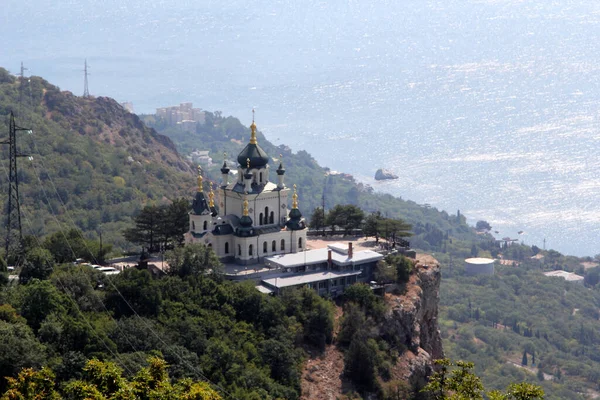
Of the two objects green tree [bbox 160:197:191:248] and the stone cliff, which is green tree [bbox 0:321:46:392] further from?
green tree [bbox 160:197:191:248]

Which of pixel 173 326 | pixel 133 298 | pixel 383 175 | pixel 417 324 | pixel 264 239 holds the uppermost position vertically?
pixel 383 175

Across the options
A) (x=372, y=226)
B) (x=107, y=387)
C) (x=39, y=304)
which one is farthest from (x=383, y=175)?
(x=107, y=387)

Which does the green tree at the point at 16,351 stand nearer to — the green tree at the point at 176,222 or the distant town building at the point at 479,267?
the green tree at the point at 176,222

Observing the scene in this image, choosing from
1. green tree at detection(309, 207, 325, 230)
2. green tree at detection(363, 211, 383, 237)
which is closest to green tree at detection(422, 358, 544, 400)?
green tree at detection(363, 211, 383, 237)

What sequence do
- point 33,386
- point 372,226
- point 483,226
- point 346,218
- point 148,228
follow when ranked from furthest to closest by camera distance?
point 483,226
point 346,218
point 372,226
point 148,228
point 33,386

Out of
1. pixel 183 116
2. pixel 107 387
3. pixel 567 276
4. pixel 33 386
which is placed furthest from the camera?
pixel 183 116

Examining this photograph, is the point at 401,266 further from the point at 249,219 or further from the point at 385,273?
the point at 249,219

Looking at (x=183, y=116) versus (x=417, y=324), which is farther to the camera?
(x=183, y=116)
